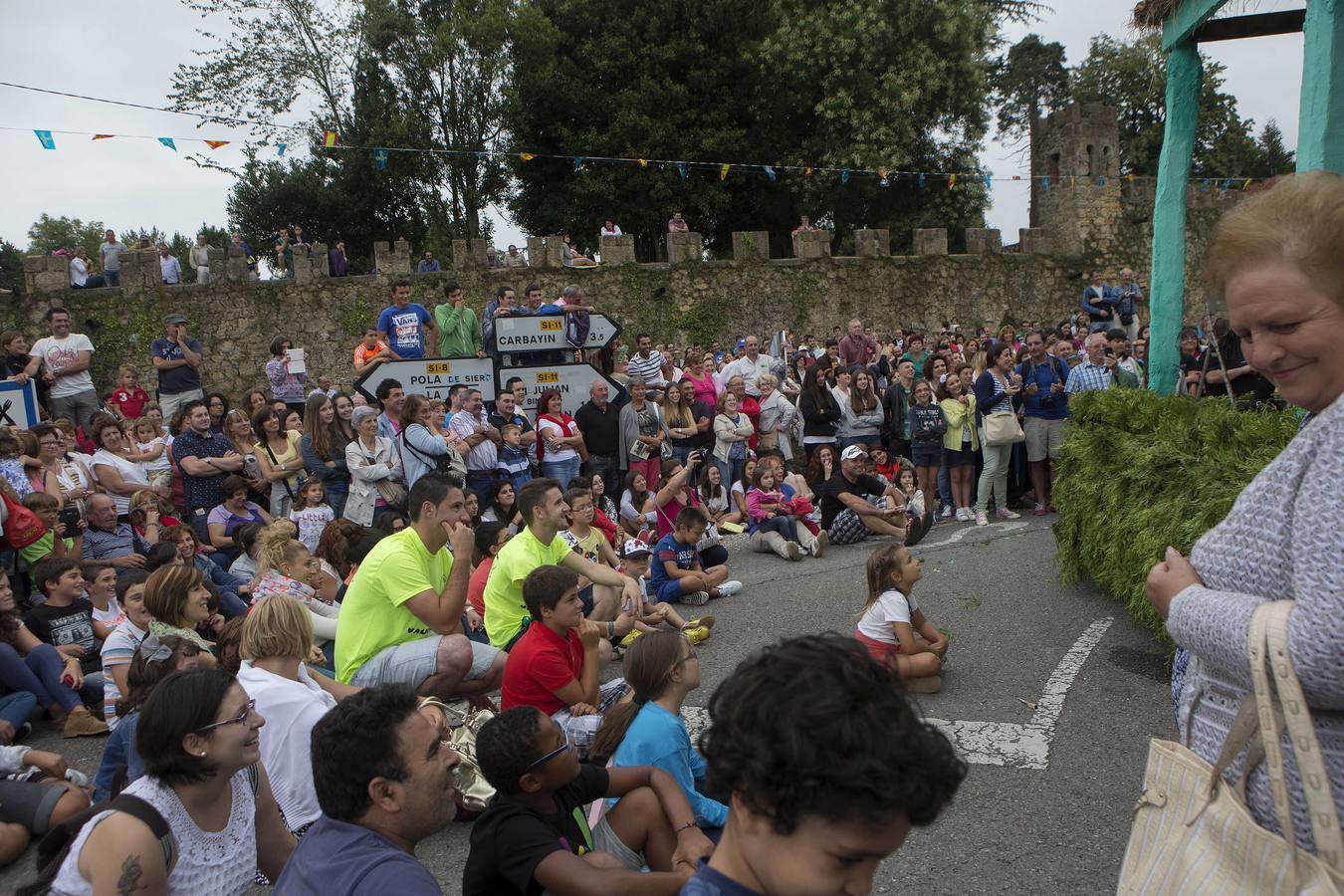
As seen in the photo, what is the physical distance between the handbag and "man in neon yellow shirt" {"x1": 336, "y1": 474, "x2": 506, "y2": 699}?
13.0 feet

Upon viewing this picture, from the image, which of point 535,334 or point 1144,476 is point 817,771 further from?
point 535,334

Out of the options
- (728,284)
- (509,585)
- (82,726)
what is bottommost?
(82,726)

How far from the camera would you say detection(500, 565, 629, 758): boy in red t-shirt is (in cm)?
478

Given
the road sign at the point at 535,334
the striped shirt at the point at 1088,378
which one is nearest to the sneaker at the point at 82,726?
the road sign at the point at 535,334

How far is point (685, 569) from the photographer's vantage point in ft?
28.6

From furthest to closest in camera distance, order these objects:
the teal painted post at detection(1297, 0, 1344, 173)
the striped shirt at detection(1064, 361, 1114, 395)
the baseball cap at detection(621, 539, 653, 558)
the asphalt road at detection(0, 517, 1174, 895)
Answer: the striped shirt at detection(1064, 361, 1114, 395)
the baseball cap at detection(621, 539, 653, 558)
the teal painted post at detection(1297, 0, 1344, 173)
the asphalt road at detection(0, 517, 1174, 895)

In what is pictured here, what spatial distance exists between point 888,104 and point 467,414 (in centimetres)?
2065

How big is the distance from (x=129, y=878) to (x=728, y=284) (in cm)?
2217

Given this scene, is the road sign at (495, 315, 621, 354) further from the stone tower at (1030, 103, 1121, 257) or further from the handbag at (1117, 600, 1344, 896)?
the stone tower at (1030, 103, 1121, 257)

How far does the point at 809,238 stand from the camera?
25.0m

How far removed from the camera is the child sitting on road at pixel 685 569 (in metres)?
8.59

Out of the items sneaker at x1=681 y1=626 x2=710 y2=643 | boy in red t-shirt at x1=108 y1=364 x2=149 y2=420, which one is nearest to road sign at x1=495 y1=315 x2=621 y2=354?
boy in red t-shirt at x1=108 y1=364 x2=149 y2=420

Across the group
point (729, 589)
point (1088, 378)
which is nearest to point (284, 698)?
point (729, 589)

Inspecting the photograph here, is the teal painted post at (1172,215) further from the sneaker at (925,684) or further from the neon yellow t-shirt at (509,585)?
the neon yellow t-shirt at (509,585)
